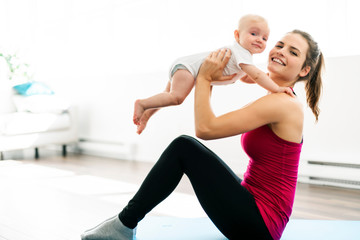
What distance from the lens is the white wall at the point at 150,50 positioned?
9.09 ft

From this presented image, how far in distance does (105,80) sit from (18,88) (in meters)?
1.02

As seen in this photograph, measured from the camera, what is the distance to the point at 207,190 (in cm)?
133

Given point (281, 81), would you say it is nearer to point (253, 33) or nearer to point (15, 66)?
point (253, 33)

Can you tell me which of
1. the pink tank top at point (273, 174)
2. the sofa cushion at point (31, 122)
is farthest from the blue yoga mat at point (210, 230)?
the sofa cushion at point (31, 122)

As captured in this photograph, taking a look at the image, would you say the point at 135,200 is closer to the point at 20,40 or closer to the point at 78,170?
the point at 78,170

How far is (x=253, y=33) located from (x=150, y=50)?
103 inches

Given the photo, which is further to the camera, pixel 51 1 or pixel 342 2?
pixel 51 1

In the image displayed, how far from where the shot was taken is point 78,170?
139 inches

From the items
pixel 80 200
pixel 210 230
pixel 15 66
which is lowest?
pixel 80 200

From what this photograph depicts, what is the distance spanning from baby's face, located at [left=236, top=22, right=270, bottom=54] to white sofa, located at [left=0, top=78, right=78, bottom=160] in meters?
3.21

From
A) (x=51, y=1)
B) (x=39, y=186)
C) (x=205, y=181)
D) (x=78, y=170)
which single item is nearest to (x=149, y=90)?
(x=78, y=170)

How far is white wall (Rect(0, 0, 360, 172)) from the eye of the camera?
9.09 ft

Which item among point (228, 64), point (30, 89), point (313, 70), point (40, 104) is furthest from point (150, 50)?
point (313, 70)

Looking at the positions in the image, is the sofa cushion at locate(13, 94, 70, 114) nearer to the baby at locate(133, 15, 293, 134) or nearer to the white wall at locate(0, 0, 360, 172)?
the white wall at locate(0, 0, 360, 172)
